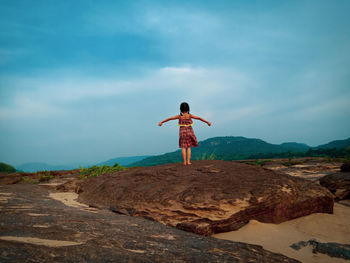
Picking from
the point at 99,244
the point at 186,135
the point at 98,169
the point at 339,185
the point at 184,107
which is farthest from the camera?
the point at 98,169

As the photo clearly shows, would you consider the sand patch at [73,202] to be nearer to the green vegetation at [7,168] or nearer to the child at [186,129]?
the child at [186,129]

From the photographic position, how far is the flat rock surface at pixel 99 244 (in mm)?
1595

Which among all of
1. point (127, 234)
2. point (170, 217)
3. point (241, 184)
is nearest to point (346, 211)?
point (241, 184)

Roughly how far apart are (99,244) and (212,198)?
7.49 feet

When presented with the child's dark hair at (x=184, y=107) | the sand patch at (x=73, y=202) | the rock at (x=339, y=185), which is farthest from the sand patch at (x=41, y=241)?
the rock at (x=339, y=185)

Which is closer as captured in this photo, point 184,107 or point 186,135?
point 186,135

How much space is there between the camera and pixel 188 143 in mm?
6738

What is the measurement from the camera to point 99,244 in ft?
6.26

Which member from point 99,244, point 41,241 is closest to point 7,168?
point 41,241

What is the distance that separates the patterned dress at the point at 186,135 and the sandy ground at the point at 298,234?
10.9ft

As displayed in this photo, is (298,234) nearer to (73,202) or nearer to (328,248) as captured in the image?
(328,248)

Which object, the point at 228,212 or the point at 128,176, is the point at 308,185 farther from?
the point at 128,176

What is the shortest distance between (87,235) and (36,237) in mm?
418

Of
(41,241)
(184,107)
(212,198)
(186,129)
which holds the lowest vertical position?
(212,198)
